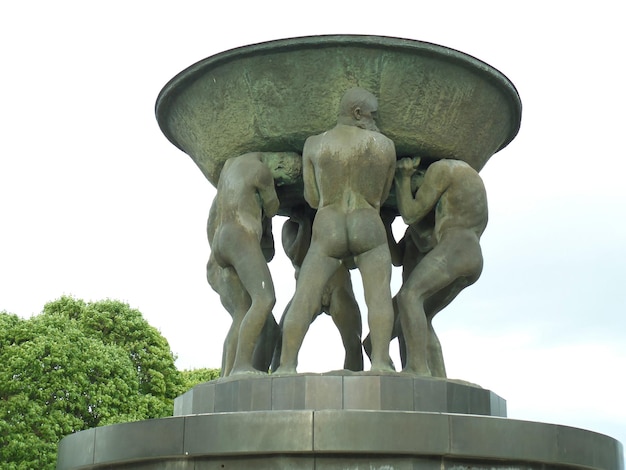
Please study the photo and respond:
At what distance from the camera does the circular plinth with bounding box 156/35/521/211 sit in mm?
8875

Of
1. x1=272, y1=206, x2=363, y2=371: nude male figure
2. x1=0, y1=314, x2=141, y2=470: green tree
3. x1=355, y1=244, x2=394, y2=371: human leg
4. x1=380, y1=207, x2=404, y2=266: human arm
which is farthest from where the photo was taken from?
x1=0, y1=314, x2=141, y2=470: green tree

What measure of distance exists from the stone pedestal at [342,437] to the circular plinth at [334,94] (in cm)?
239

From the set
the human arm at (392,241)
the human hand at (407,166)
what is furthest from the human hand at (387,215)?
the human hand at (407,166)

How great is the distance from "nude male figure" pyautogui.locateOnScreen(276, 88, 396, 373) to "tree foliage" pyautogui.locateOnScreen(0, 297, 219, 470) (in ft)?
48.0

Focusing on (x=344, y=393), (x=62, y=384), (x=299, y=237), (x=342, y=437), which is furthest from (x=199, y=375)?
(x=342, y=437)

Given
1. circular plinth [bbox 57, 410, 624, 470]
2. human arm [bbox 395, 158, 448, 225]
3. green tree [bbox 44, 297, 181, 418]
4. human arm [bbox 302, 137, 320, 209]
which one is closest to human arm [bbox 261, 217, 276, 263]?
human arm [bbox 302, 137, 320, 209]

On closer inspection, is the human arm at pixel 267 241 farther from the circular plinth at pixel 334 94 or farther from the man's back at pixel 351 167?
the man's back at pixel 351 167

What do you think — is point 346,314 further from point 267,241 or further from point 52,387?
point 52,387

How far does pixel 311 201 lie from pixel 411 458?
9.00 feet

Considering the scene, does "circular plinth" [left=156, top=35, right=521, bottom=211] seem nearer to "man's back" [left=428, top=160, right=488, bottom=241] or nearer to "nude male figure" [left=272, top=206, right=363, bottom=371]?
"man's back" [left=428, top=160, right=488, bottom=241]

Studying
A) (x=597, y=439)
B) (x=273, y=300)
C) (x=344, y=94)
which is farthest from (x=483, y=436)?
(x=344, y=94)

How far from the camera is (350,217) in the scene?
28.7ft

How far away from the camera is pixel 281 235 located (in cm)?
1052

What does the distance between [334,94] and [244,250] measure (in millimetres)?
1661
